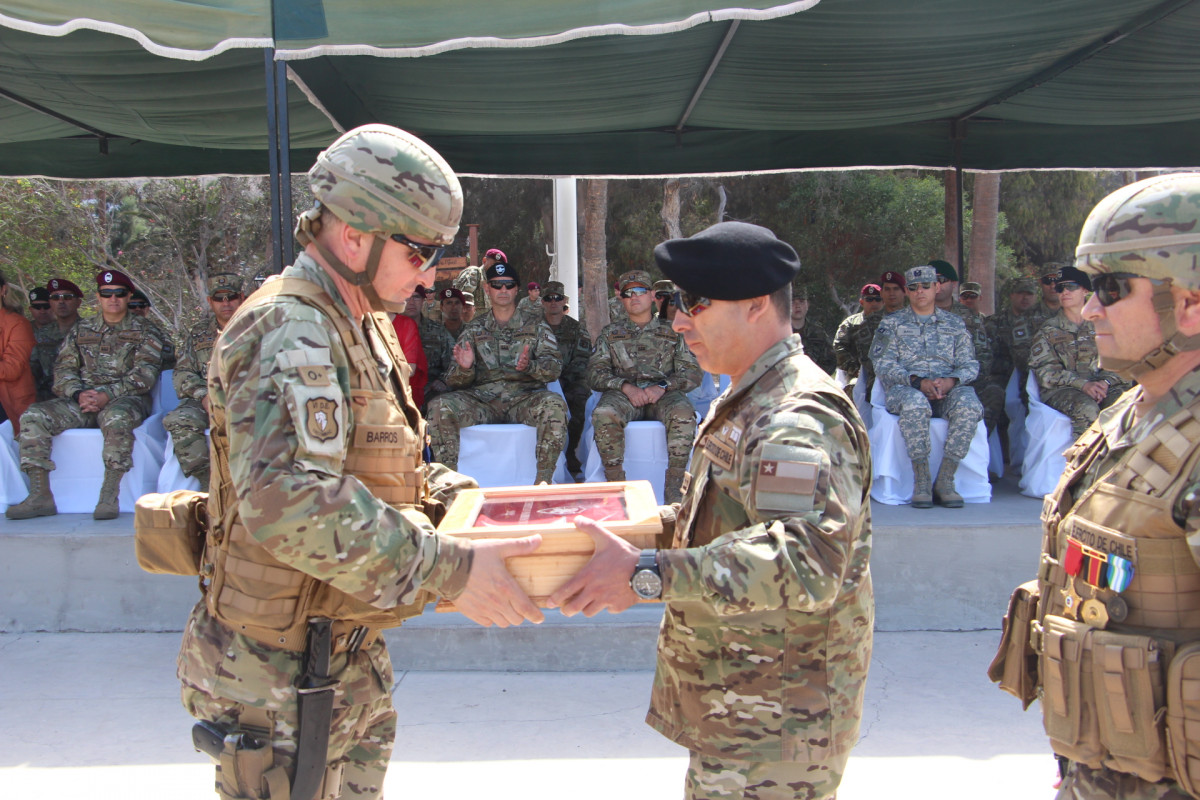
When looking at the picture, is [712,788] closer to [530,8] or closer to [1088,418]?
[530,8]

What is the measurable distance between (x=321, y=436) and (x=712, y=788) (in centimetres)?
109

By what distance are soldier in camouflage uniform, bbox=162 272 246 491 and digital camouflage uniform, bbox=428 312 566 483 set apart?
4.88ft

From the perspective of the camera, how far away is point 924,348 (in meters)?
6.53

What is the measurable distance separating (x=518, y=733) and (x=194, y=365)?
379cm

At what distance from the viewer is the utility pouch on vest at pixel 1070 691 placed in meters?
1.76

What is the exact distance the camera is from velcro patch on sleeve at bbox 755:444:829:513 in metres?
1.69

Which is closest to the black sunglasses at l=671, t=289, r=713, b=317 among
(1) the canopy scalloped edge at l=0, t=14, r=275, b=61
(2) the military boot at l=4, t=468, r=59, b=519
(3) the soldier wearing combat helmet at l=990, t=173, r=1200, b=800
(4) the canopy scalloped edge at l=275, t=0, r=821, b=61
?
(3) the soldier wearing combat helmet at l=990, t=173, r=1200, b=800

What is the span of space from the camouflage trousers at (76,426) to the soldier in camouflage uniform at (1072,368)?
6.23 m

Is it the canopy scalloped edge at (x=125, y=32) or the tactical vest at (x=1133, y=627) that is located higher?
the canopy scalloped edge at (x=125, y=32)

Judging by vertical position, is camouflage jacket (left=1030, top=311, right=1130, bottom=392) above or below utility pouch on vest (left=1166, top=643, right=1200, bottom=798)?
above

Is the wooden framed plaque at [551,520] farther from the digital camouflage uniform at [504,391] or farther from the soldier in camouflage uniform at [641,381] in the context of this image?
the digital camouflage uniform at [504,391]

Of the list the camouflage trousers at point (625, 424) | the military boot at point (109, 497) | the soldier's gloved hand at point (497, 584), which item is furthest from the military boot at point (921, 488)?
the military boot at point (109, 497)

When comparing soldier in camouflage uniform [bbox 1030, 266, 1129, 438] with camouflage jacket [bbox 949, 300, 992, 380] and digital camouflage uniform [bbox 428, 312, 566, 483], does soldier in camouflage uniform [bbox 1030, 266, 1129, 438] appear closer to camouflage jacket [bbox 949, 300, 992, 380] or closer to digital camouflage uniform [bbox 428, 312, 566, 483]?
camouflage jacket [bbox 949, 300, 992, 380]

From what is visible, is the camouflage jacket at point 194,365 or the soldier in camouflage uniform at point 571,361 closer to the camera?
the camouflage jacket at point 194,365
